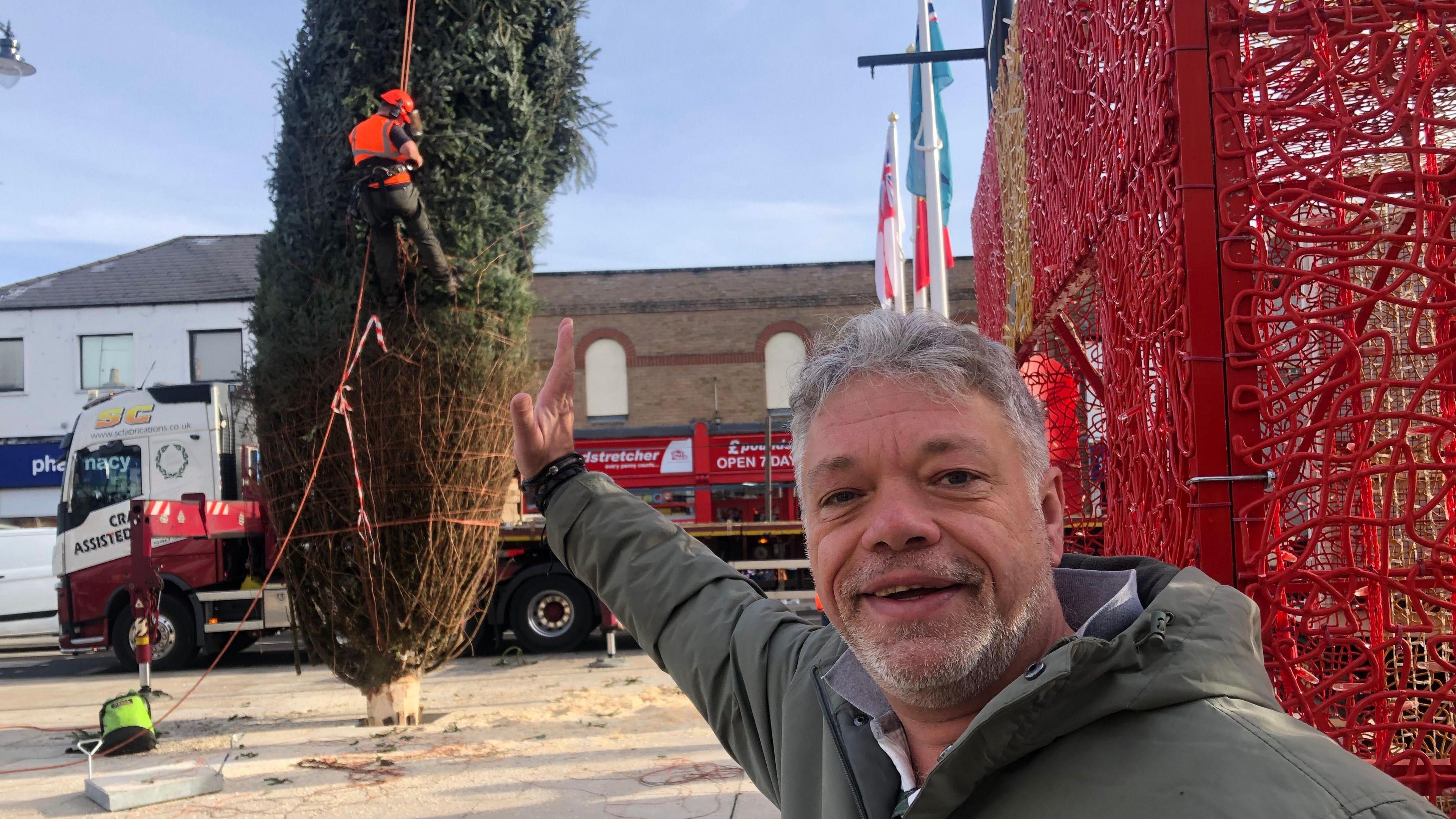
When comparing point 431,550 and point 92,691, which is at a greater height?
point 431,550

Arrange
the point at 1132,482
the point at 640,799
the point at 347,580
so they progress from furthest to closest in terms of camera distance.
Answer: the point at 347,580, the point at 640,799, the point at 1132,482

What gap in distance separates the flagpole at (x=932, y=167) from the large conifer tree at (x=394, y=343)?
3387 mm

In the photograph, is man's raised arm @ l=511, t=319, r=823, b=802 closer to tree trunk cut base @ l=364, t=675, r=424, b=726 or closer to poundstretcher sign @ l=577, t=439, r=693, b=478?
tree trunk cut base @ l=364, t=675, r=424, b=726

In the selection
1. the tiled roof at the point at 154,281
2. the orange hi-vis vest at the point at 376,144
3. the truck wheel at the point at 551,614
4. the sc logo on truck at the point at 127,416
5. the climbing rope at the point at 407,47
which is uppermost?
the tiled roof at the point at 154,281

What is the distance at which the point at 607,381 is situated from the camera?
27.2 m

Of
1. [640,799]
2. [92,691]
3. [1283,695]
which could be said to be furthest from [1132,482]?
[92,691]

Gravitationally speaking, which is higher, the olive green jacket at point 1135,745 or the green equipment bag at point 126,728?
the olive green jacket at point 1135,745

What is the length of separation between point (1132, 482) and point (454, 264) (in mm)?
5207

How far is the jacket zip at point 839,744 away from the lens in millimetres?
1578

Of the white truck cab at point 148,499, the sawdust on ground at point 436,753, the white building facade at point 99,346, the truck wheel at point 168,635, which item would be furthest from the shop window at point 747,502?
the white building facade at point 99,346

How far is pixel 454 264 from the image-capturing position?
7.05 meters

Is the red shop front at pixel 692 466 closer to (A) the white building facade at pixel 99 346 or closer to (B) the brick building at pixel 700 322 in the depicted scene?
(B) the brick building at pixel 700 322

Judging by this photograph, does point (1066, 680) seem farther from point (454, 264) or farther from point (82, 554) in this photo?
point (82, 554)

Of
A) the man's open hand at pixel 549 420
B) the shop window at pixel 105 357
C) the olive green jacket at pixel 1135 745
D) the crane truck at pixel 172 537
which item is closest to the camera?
the olive green jacket at pixel 1135 745
